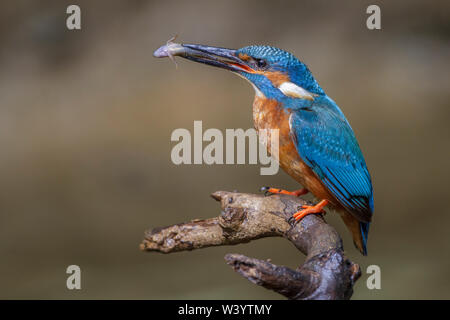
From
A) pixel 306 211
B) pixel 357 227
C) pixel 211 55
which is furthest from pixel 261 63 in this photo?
pixel 357 227

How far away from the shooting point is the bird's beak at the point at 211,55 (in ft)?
7.38

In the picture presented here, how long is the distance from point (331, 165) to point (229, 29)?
2821 millimetres

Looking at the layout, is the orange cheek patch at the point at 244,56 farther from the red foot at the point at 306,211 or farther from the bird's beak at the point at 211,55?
the red foot at the point at 306,211

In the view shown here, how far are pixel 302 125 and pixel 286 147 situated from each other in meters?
0.11

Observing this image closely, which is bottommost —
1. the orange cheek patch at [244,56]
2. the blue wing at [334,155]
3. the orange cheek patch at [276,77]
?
the blue wing at [334,155]

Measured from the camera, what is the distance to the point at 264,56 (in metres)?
2.22

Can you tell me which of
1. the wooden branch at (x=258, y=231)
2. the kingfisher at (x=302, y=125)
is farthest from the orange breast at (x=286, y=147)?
the wooden branch at (x=258, y=231)

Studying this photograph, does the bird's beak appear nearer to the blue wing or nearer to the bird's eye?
the bird's eye

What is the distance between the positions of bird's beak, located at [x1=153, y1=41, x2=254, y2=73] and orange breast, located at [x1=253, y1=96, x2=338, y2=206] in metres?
0.16

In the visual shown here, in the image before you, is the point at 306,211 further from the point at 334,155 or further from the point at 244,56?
the point at 244,56

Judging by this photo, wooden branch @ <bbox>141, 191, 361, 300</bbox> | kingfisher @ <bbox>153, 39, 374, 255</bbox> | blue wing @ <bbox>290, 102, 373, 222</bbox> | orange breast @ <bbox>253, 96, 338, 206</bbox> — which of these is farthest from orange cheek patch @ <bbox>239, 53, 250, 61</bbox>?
wooden branch @ <bbox>141, 191, 361, 300</bbox>

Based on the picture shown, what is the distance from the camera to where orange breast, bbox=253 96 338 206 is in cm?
221

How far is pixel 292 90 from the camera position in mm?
2244

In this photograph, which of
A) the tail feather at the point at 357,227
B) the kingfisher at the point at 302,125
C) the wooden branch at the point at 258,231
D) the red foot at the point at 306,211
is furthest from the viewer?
the tail feather at the point at 357,227
